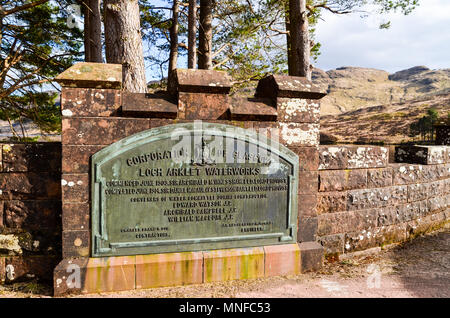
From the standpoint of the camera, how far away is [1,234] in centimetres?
272

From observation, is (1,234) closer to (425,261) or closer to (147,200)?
(147,200)

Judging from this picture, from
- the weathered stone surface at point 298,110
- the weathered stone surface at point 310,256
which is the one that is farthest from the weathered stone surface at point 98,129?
the weathered stone surface at point 310,256

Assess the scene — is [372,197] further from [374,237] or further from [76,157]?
[76,157]

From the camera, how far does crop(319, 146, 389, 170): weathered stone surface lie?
3488 millimetres

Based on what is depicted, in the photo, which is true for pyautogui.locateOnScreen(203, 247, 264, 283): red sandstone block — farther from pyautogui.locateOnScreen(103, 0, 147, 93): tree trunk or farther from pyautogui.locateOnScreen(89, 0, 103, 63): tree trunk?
pyautogui.locateOnScreen(89, 0, 103, 63): tree trunk

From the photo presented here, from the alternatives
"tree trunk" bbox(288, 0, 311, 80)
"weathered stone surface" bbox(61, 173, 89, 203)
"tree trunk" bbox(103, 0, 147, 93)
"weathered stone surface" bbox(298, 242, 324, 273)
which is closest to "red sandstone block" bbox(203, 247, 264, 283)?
"weathered stone surface" bbox(298, 242, 324, 273)

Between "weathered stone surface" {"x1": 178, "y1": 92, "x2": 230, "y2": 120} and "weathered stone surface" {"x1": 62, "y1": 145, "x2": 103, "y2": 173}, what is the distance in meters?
0.85

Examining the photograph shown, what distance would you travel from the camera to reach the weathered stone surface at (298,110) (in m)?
3.13

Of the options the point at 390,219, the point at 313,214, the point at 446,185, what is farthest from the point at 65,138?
the point at 446,185

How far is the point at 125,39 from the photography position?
456 cm

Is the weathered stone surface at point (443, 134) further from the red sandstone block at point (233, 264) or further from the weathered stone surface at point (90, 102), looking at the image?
the weathered stone surface at point (90, 102)

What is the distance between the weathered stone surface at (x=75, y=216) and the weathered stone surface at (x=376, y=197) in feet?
9.73

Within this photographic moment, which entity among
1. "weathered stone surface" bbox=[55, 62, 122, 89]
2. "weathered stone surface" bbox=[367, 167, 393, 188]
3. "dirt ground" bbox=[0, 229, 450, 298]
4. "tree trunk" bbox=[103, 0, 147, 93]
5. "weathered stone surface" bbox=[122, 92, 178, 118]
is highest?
"tree trunk" bbox=[103, 0, 147, 93]

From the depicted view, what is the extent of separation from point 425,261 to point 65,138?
13.8ft
